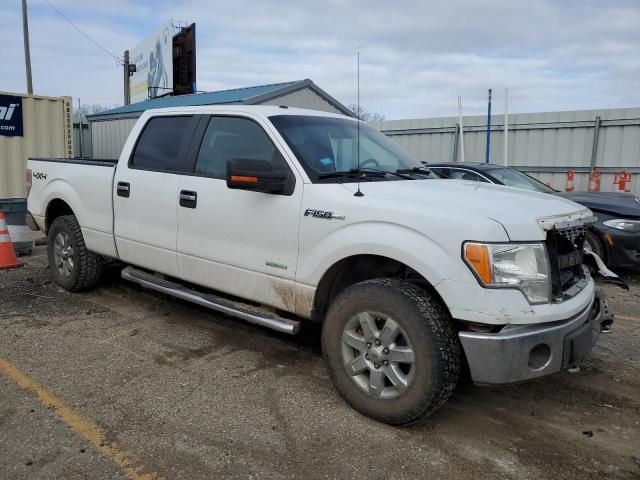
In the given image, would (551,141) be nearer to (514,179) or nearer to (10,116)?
(514,179)

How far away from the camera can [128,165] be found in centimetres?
495

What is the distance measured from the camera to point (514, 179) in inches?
303

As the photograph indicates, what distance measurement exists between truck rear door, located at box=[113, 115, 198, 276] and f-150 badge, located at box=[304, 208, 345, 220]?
1375 mm

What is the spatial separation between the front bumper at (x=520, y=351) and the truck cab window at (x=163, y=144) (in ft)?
9.16

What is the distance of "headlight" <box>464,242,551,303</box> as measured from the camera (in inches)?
111

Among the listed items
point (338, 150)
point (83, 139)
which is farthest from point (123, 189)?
point (83, 139)

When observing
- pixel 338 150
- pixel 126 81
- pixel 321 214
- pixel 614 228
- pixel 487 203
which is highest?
pixel 126 81

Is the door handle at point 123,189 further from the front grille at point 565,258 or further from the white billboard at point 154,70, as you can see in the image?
the white billboard at point 154,70

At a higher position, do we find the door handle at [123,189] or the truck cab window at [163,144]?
the truck cab window at [163,144]

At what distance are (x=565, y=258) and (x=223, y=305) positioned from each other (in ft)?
7.77

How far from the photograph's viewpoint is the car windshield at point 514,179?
24.6ft

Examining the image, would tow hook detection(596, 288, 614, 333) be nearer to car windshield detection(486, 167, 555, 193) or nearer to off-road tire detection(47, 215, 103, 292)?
car windshield detection(486, 167, 555, 193)

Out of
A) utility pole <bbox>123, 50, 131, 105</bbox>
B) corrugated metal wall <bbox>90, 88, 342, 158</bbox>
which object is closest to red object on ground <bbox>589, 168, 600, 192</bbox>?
corrugated metal wall <bbox>90, 88, 342, 158</bbox>

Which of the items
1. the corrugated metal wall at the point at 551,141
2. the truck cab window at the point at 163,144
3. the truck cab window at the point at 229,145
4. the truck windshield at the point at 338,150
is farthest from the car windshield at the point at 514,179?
the corrugated metal wall at the point at 551,141
